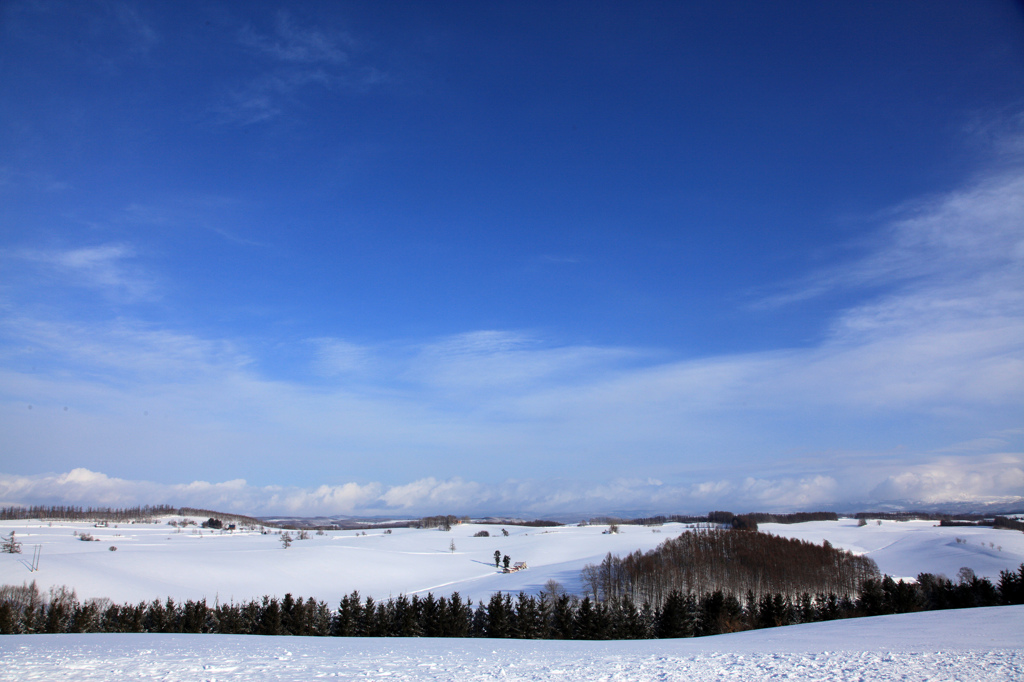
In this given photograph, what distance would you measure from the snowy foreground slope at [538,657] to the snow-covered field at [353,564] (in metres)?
58.3

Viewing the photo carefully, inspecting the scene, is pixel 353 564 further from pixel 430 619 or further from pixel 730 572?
pixel 430 619

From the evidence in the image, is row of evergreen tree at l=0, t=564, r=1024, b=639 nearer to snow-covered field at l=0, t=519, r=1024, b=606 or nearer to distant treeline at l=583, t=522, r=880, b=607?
snow-covered field at l=0, t=519, r=1024, b=606

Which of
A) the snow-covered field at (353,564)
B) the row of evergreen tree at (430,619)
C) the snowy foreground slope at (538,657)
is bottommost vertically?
the snow-covered field at (353,564)

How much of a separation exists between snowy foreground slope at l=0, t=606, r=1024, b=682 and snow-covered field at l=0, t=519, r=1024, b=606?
58336mm

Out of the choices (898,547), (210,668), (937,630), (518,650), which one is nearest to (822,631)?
(937,630)

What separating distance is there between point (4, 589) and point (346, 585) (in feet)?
142

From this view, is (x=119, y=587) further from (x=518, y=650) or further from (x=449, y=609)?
(x=518, y=650)

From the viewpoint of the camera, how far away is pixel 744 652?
19750mm

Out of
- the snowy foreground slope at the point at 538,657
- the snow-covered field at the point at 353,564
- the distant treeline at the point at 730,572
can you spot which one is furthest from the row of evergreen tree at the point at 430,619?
the distant treeline at the point at 730,572

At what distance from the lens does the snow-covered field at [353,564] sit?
260 feet

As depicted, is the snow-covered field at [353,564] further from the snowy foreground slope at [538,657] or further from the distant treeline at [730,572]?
the snowy foreground slope at [538,657]

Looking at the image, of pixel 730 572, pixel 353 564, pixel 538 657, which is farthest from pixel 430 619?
pixel 353 564

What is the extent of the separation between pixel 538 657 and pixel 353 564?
99229 mm

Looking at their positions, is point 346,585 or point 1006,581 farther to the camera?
point 346,585
